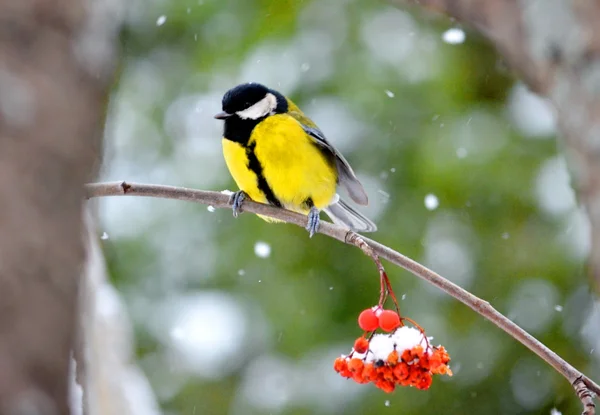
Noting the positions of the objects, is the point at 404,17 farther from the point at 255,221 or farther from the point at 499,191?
the point at 255,221

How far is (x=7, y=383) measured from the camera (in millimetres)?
504

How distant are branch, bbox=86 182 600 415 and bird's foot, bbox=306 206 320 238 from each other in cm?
8

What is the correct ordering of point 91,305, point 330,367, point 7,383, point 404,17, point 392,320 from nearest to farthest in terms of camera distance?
point 7,383, point 392,320, point 91,305, point 330,367, point 404,17

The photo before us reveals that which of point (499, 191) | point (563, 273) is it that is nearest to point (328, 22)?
point (499, 191)

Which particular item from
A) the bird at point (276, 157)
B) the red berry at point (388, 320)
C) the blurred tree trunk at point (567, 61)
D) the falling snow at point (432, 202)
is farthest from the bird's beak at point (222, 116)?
the falling snow at point (432, 202)

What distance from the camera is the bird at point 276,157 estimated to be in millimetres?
2303

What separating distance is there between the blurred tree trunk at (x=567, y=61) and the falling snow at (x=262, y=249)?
154 centimetres

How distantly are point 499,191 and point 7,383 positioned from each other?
2.92 m

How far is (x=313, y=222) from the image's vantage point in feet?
6.66

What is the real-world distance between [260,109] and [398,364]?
3.94 feet

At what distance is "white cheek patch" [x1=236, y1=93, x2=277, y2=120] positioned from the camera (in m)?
2.35

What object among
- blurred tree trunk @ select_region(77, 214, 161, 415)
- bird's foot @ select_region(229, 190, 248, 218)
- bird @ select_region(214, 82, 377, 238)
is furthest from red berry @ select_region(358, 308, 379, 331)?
blurred tree trunk @ select_region(77, 214, 161, 415)

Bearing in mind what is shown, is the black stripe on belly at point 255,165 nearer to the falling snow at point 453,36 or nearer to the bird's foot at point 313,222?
the bird's foot at point 313,222

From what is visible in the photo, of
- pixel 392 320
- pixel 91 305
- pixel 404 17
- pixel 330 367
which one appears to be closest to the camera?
pixel 392 320
